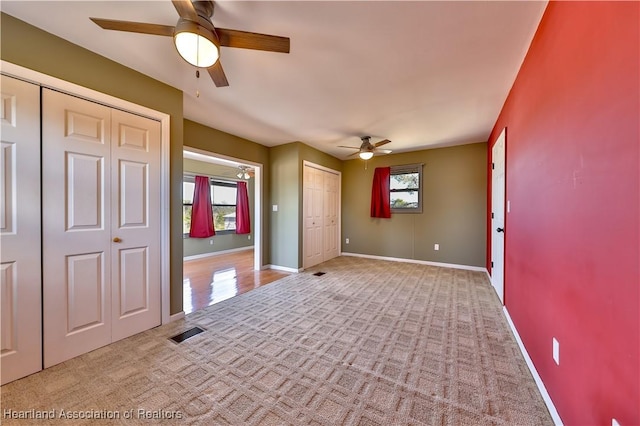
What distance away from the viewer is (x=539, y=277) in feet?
5.31

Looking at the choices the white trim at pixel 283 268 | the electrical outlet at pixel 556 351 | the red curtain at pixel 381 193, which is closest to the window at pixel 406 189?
the red curtain at pixel 381 193

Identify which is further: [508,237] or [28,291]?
[508,237]

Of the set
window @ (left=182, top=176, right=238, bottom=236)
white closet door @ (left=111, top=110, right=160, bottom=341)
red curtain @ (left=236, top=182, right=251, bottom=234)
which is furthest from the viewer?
red curtain @ (left=236, top=182, right=251, bottom=234)

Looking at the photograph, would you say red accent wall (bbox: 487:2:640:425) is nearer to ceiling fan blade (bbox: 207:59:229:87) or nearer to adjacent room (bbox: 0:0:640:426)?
adjacent room (bbox: 0:0:640:426)

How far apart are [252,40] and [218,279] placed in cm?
365

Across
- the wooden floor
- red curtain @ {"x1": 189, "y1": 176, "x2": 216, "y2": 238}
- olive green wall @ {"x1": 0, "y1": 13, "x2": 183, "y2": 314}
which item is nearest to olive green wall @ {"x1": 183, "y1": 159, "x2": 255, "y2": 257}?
red curtain @ {"x1": 189, "y1": 176, "x2": 216, "y2": 238}

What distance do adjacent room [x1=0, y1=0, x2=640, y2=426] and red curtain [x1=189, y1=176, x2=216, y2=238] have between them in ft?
9.95

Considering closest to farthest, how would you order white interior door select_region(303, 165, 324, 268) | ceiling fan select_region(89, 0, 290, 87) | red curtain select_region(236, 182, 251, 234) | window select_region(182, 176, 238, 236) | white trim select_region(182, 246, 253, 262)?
ceiling fan select_region(89, 0, 290, 87)
white interior door select_region(303, 165, 324, 268)
white trim select_region(182, 246, 253, 262)
window select_region(182, 176, 238, 236)
red curtain select_region(236, 182, 251, 234)

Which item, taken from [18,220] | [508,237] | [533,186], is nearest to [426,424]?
[533,186]

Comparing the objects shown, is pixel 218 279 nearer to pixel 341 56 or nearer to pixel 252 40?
pixel 252 40

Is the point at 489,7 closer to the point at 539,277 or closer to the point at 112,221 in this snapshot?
the point at 539,277

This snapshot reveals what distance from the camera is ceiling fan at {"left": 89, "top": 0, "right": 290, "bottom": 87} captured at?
1342 millimetres

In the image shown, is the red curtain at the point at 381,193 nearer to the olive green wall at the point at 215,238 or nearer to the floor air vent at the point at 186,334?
the olive green wall at the point at 215,238

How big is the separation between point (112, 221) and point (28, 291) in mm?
679
